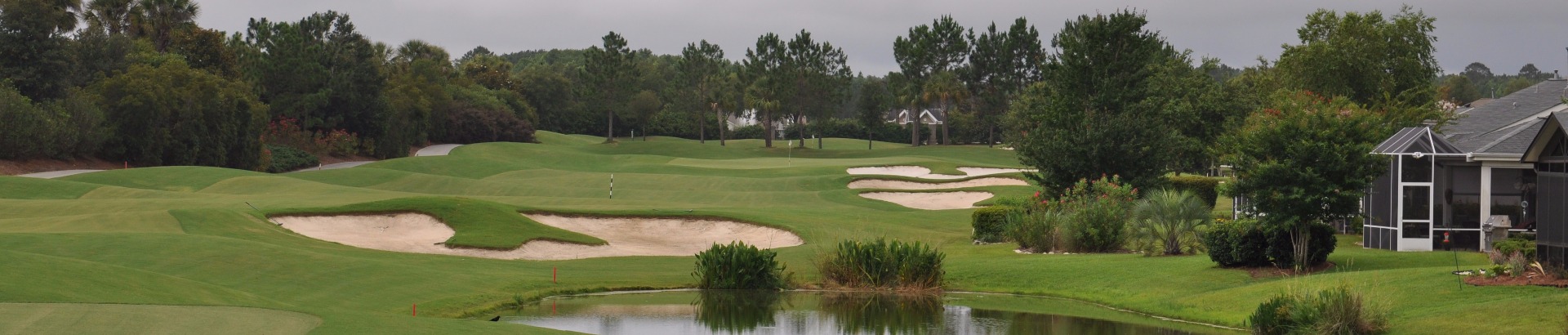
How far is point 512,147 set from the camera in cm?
8775

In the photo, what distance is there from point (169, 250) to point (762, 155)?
7282cm

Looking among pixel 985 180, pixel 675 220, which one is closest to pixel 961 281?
pixel 675 220

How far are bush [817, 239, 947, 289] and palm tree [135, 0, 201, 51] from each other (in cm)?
6622

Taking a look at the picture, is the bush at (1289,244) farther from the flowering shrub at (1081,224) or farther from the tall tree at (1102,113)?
the tall tree at (1102,113)

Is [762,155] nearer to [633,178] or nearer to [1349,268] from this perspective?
[633,178]

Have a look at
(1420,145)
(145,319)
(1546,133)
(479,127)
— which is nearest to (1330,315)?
(1546,133)

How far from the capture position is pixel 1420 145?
26641 millimetres

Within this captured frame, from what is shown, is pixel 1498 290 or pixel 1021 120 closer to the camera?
pixel 1498 290

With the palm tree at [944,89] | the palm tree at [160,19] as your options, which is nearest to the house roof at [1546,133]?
the palm tree at [160,19]

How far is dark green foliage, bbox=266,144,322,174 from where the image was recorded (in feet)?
226

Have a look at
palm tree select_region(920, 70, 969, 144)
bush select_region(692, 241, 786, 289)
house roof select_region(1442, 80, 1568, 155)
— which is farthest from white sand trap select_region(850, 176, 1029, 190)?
palm tree select_region(920, 70, 969, 144)

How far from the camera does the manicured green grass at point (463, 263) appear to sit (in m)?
16.6

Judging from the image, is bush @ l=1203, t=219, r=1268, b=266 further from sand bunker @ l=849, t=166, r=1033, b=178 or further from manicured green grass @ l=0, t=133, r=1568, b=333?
sand bunker @ l=849, t=166, r=1033, b=178

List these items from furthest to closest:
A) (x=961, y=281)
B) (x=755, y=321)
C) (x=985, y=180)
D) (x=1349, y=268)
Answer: (x=985, y=180), (x=961, y=281), (x=1349, y=268), (x=755, y=321)
